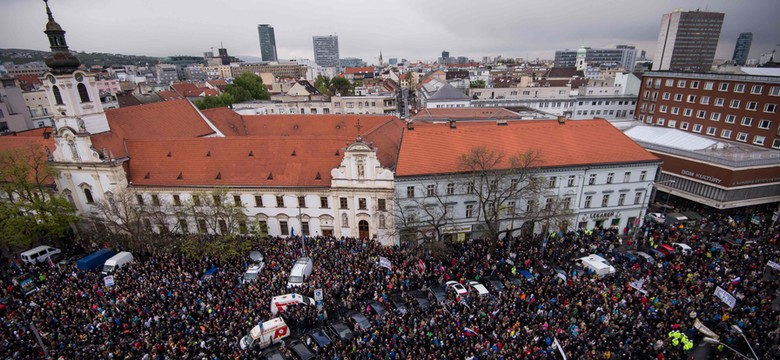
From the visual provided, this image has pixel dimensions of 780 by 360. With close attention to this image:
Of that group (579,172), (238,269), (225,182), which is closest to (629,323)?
(579,172)

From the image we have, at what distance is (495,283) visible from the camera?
27781mm

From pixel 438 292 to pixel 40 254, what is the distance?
113 feet

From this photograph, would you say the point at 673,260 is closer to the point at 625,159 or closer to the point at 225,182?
the point at 625,159

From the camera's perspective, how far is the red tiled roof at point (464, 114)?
5700 centimetres

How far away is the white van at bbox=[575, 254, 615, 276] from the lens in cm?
2897

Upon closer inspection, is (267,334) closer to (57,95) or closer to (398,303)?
(398,303)

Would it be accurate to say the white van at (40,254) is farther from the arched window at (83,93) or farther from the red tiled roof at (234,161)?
the arched window at (83,93)

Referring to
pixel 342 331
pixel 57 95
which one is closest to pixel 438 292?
pixel 342 331

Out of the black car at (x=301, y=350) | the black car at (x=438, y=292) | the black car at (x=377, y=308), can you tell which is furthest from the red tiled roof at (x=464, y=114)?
the black car at (x=301, y=350)

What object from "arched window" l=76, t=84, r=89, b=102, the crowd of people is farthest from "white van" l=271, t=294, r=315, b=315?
"arched window" l=76, t=84, r=89, b=102

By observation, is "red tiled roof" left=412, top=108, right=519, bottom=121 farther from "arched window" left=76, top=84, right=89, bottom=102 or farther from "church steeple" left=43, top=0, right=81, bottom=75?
"church steeple" left=43, top=0, right=81, bottom=75

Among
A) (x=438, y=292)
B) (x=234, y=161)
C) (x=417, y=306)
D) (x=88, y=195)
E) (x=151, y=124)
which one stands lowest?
(x=438, y=292)

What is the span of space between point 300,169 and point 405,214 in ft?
35.1

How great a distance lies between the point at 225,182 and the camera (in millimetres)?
35094
